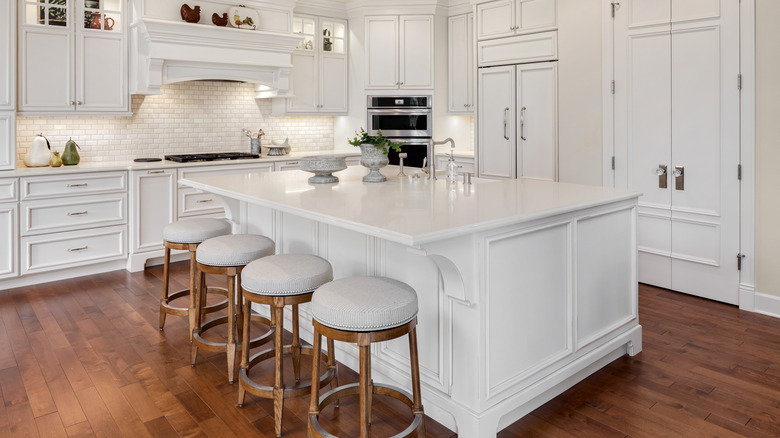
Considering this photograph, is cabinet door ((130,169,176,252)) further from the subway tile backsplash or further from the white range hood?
the white range hood

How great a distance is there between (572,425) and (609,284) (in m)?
0.84

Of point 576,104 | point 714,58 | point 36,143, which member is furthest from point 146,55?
point 714,58

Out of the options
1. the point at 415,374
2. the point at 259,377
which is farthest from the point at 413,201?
the point at 259,377

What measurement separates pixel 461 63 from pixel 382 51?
37.4 inches

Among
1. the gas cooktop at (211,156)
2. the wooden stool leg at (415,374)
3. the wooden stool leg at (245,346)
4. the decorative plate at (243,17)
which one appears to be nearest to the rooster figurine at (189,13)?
the decorative plate at (243,17)

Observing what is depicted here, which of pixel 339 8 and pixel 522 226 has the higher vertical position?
pixel 339 8

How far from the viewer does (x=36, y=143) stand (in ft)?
15.7

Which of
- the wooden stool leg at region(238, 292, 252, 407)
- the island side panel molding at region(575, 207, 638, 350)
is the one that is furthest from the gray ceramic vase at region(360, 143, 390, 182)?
the island side panel molding at region(575, 207, 638, 350)

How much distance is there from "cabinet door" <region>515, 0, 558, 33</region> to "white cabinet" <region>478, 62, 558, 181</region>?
34cm

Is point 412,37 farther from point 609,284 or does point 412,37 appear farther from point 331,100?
point 609,284

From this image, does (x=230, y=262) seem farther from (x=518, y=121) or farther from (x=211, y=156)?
(x=518, y=121)

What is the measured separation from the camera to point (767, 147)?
3678 mm

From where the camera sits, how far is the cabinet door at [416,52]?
643 cm

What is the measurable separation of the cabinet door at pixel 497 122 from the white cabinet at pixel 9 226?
14.2 feet
